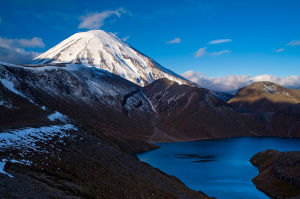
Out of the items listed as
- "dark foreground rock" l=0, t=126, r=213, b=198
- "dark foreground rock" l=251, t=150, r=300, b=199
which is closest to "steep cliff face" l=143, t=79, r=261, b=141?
"dark foreground rock" l=251, t=150, r=300, b=199

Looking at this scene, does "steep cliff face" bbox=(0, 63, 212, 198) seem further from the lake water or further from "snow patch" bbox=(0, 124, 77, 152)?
the lake water

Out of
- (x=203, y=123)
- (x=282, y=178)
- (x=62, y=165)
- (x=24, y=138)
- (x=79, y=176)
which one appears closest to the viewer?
(x=79, y=176)

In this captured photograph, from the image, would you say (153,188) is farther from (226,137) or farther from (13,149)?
(226,137)

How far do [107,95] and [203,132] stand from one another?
6634 cm

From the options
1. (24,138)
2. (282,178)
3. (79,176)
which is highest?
(282,178)

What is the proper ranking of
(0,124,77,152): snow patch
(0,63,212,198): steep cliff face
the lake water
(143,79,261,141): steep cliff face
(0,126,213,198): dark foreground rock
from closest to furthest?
(0,126,213,198): dark foreground rock, (0,63,212,198): steep cliff face, (0,124,77,152): snow patch, the lake water, (143,79,261,141): steep cliff face

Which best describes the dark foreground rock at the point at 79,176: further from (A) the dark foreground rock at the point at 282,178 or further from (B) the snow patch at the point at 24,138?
(A) the dark foreground rock at the point at 282,178

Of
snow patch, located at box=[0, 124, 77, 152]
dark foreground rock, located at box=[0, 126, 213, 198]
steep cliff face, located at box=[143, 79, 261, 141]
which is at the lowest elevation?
dark foreground rock, located at box=[0, 126, 213, 198]

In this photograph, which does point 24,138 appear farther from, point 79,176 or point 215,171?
point 215,171

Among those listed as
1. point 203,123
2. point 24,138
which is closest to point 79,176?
point 24,138

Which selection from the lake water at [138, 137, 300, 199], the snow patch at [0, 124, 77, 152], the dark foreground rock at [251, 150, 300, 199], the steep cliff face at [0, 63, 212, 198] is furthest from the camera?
the lake water at [138, 137, 300, 199]

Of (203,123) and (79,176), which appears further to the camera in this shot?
(203,123)

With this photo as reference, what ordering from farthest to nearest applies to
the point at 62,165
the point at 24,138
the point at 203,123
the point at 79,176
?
the point at 203,123 < the point at 24,138 < the point at 62,165 < the point at 79,176

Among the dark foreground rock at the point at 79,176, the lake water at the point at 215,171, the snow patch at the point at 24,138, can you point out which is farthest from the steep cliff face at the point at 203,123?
the snow patch at the point at 24,138
